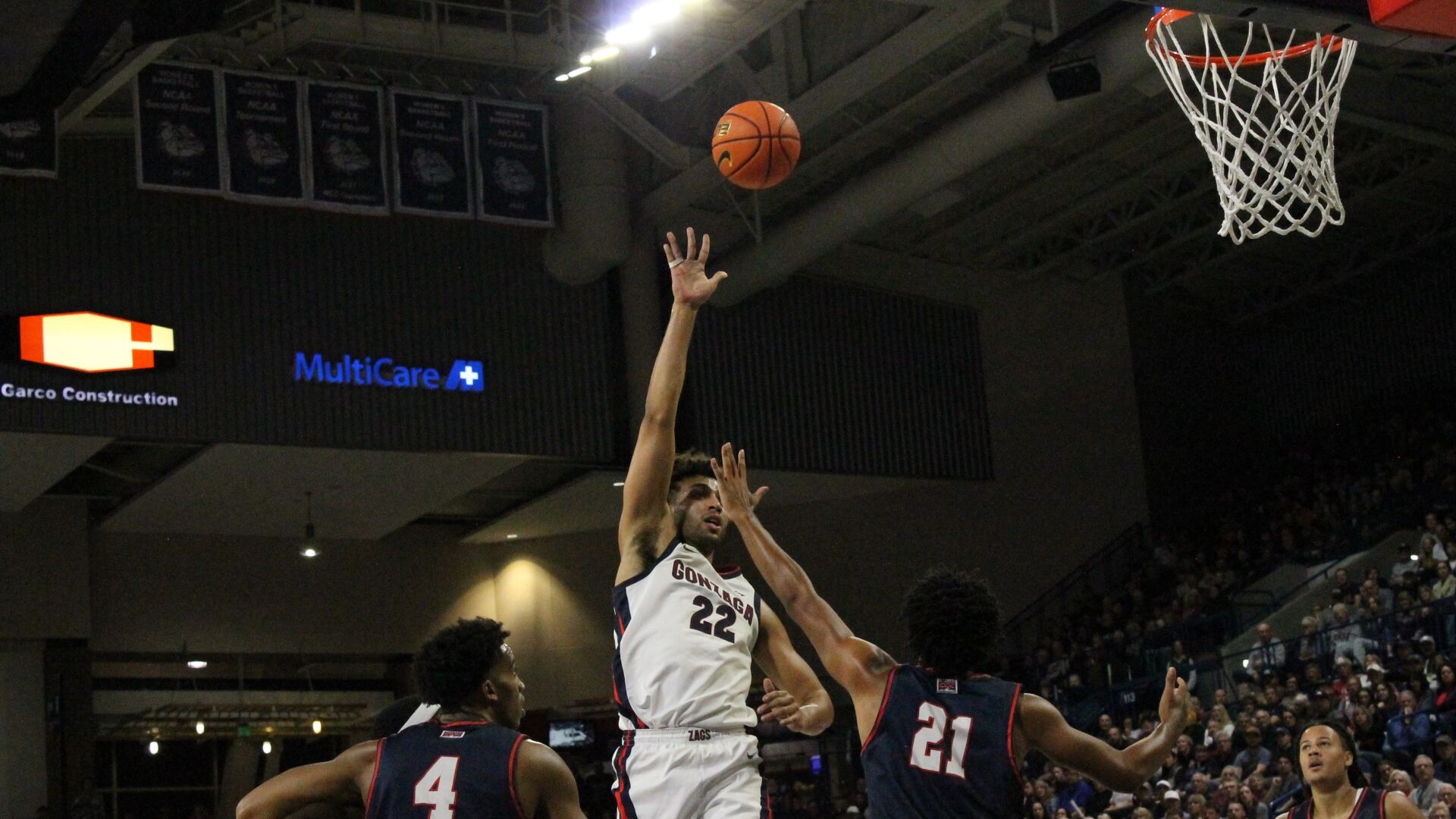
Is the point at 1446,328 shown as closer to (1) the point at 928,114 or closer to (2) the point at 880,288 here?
(2) the point at 880,288

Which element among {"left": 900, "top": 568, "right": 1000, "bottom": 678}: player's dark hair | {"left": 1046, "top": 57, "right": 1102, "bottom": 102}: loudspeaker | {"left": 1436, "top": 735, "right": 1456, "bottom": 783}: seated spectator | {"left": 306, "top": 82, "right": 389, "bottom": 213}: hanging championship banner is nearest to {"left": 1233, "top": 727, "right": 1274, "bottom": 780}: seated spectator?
{"left": 1436, "top": 735, "right": 1456, "bottom": 783}: seated spectator

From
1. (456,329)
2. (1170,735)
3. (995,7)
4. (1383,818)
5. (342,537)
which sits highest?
(995,7)

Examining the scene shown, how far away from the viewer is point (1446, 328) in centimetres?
2877

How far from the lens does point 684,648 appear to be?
5488 mm

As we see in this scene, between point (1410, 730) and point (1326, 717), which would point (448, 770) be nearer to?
point (1326, 717)

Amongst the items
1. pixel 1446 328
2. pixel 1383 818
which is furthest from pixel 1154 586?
pixel 1383 818

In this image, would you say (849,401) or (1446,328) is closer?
(849,401)

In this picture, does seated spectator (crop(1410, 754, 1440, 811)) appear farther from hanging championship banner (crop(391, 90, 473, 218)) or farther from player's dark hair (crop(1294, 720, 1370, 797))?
hanging championship banner (crop(391, 90, 473, 218))

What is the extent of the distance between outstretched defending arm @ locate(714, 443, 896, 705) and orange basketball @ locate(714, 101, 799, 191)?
6268 mm

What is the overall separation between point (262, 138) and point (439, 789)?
1483 centimetres

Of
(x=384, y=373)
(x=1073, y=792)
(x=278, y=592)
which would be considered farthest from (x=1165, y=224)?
(x=278, y=592)

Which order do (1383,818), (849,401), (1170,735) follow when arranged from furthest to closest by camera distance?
(849,401) → (1383,818) → (1170,735)

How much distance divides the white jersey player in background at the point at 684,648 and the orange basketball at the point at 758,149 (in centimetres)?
619

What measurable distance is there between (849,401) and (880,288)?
6.11 feet
